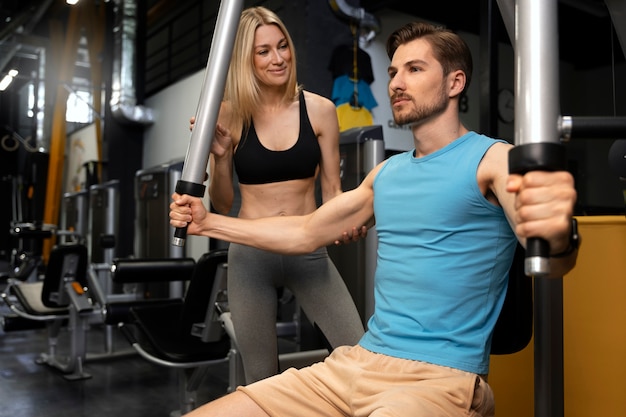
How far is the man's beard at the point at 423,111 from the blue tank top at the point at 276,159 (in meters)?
0.55

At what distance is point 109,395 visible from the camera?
3.52 meters

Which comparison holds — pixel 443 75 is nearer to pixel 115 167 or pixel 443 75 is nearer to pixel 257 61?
pixel 257 61

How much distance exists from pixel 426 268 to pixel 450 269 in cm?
5

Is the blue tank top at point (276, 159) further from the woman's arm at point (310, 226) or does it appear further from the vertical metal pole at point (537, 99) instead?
the vertical metal pole at point (537, 99)

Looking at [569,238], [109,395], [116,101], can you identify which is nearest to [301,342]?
[109,395]

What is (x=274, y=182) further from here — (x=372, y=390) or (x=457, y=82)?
(x=372, y=390)

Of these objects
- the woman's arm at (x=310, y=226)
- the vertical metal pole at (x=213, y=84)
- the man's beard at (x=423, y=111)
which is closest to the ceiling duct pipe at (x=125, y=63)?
the woman's arm at (x=310, y=226)

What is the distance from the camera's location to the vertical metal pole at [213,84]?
85 centimetres

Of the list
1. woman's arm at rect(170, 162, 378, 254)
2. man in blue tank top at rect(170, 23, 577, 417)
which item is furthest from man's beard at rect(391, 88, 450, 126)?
woman's arm at rect(170, 162, 378, 254)

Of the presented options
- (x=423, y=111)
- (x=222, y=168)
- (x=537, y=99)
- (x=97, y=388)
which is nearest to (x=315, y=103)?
(x=222, y=168)

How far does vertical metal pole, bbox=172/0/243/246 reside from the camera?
85 cm

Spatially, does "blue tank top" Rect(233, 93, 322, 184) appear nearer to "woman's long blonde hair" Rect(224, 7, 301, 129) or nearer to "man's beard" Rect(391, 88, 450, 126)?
"woman's long blonde hair" Rect(224, 7, 301, 129)

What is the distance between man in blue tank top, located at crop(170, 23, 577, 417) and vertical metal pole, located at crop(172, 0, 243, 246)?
0.47 feet

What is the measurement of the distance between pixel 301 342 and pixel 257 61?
2287 mm
